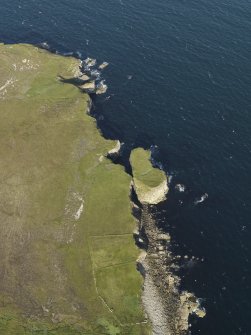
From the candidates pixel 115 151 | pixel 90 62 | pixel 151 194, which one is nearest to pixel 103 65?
pixel 90 62

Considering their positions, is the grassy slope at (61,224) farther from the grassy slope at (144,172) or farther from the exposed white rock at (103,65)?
the exposed white rock at (103,65)

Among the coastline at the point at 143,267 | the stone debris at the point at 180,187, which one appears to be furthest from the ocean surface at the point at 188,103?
the coastline at the point at 143,267

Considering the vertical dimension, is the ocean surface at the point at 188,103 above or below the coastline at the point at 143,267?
above

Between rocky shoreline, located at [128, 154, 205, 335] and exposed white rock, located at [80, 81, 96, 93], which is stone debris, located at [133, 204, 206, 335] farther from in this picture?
exposed white rock, located at [80, 81, 96, 93]

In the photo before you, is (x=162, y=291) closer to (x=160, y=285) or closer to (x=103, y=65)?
(x=160, y=285)

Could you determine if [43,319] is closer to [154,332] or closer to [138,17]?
[154,332]
